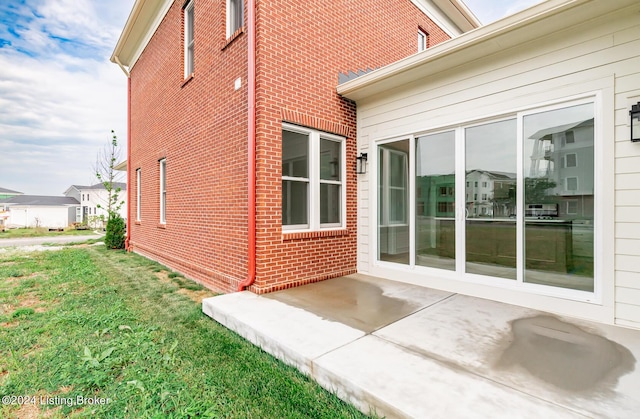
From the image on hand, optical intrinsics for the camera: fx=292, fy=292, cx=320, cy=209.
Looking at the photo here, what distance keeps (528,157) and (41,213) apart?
46.3m

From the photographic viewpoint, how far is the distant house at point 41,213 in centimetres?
3059

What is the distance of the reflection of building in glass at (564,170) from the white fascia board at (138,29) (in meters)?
8.72

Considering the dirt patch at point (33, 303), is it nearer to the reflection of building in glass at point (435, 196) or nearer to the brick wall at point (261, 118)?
the brick wall at point (261, 118)

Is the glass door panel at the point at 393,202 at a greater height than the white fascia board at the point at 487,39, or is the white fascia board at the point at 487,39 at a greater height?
the white fascia board at the point at 487,39

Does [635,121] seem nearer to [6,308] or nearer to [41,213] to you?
[6,308]

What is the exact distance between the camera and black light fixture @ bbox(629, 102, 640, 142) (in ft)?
9.56

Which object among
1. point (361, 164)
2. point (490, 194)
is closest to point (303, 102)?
point (361, 164)

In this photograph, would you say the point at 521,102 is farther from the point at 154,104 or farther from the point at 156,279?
the point at 154,104

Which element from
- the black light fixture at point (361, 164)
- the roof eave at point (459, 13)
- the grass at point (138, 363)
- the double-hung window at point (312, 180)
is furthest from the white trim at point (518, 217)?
the roof eave at point (459, 13)

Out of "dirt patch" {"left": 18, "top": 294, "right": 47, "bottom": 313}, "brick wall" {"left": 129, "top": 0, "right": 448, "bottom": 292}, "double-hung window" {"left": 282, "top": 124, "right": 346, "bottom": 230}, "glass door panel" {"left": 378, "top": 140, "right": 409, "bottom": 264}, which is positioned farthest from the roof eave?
"dirt patch" {"left": 18, "top": 294, "right": 47, "bottom": 313}

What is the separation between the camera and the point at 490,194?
409 cm

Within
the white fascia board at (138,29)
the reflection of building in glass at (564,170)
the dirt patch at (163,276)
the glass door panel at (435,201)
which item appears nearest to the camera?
the reflection of building in glass at (564,170)

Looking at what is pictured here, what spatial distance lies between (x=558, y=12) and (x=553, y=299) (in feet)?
10.5

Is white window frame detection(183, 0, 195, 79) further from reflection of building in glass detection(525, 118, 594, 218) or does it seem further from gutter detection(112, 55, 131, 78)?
reflection of building in glass detection(525, 118, 594, 218)
